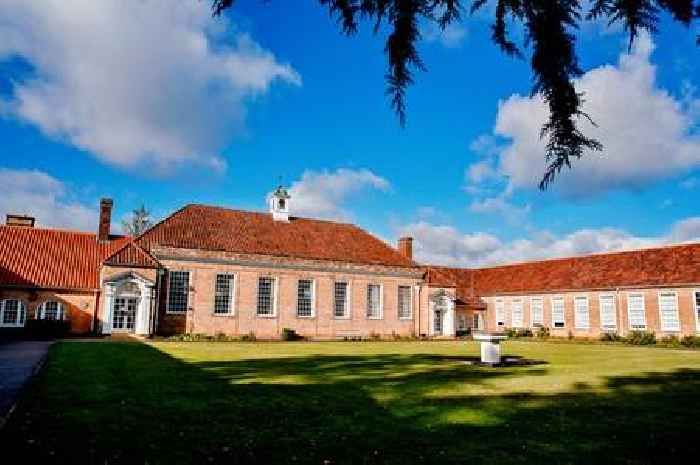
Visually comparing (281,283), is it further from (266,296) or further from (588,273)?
(588,273)

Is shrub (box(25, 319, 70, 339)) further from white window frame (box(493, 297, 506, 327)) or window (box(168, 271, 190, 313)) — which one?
white window frame (box(493, 297, 506, 327))

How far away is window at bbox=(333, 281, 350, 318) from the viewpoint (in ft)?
127

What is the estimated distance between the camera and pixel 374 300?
133 ft

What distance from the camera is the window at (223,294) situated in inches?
1346

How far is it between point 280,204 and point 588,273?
2470 centimetres

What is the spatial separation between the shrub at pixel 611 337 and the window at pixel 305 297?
67.3ft

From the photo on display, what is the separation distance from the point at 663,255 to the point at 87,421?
40.0m

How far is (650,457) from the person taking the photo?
20.5ft

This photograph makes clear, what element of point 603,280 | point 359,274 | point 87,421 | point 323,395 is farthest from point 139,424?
point 603,280

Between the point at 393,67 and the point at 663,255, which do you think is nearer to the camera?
the point at 393,67

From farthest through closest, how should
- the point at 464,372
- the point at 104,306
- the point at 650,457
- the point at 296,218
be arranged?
the point at 296,218
the point at 104,306
the point at 464,372
the point at 650,457

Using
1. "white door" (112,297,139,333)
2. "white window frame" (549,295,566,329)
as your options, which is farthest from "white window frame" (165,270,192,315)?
"white window frame" (549,295,566,329)

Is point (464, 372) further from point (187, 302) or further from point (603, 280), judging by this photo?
point (603, 280)

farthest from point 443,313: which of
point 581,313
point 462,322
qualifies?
point 581,313
